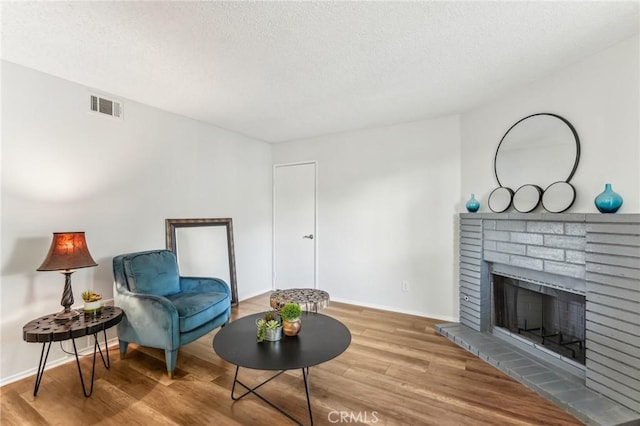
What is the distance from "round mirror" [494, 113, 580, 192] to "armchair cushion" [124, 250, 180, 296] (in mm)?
3375

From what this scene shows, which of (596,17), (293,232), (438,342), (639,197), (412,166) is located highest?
(596,17)

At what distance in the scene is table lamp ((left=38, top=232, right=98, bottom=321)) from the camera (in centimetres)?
206

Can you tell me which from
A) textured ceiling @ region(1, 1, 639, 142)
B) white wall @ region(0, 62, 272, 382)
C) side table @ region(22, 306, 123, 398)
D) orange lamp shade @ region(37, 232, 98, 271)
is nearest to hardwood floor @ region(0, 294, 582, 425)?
side table @ region(22, 306, 123, 398)

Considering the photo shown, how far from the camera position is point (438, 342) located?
2.81 metres

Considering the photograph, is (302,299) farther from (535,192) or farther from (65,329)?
(535,192)

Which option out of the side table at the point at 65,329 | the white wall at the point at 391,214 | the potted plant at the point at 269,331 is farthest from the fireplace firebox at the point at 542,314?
the side table at the point at 65,329

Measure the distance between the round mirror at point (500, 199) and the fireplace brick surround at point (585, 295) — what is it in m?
0.12

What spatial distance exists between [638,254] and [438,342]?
167cm

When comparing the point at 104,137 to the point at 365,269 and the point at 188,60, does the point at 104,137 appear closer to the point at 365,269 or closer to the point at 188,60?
the point at 188,60

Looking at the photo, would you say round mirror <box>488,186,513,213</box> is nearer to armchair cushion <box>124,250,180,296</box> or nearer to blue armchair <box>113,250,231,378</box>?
blue armchair <box>113,250,231,378</box>

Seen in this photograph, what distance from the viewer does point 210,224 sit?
372 centimetres

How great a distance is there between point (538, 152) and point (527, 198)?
400mm

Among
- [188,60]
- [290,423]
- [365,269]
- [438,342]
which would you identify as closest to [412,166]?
[365,269]

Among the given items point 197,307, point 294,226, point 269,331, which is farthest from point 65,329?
point 294,226
